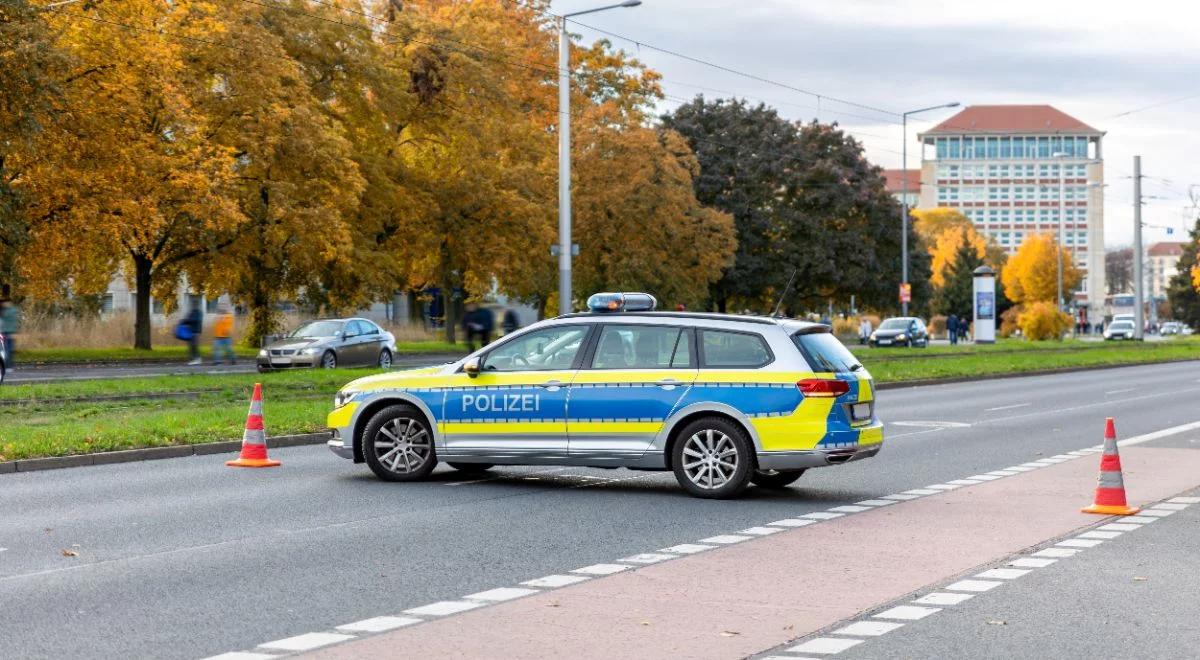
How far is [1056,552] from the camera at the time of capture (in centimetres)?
992

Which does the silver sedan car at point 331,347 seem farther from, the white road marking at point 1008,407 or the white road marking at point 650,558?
the white road marking at point 650,558

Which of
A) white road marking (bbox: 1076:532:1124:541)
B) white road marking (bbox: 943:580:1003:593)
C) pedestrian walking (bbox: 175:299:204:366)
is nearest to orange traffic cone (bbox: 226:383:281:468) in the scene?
white road marking (bbox: 1076:532:1124:541)

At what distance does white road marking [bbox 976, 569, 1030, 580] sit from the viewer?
8.94m

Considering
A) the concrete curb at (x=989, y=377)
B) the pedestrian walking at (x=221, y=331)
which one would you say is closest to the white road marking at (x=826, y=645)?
the concrete curb at (x=989, y=377)

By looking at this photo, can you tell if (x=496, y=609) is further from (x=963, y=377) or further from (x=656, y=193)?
(x=656, y=193)

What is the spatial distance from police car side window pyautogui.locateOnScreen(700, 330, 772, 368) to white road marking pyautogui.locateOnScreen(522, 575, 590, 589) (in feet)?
14.3

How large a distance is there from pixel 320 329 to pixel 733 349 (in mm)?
26101

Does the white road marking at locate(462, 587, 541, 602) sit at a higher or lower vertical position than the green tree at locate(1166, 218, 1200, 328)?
lower

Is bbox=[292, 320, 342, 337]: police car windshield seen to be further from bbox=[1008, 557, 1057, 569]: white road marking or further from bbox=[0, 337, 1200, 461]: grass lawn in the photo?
bbox=[1008, 557, 1057, 569]: white road marking

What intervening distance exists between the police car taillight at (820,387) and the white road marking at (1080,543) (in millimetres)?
2590

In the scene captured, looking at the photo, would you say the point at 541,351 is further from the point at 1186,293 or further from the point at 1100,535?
the point at 1186,293

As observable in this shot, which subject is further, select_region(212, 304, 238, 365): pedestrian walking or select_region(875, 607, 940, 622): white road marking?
select_region(212, 304, 238, 365): pedestrian walking

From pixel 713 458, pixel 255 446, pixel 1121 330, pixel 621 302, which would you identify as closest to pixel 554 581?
pixel 713 458

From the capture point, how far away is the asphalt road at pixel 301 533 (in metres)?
7.55
